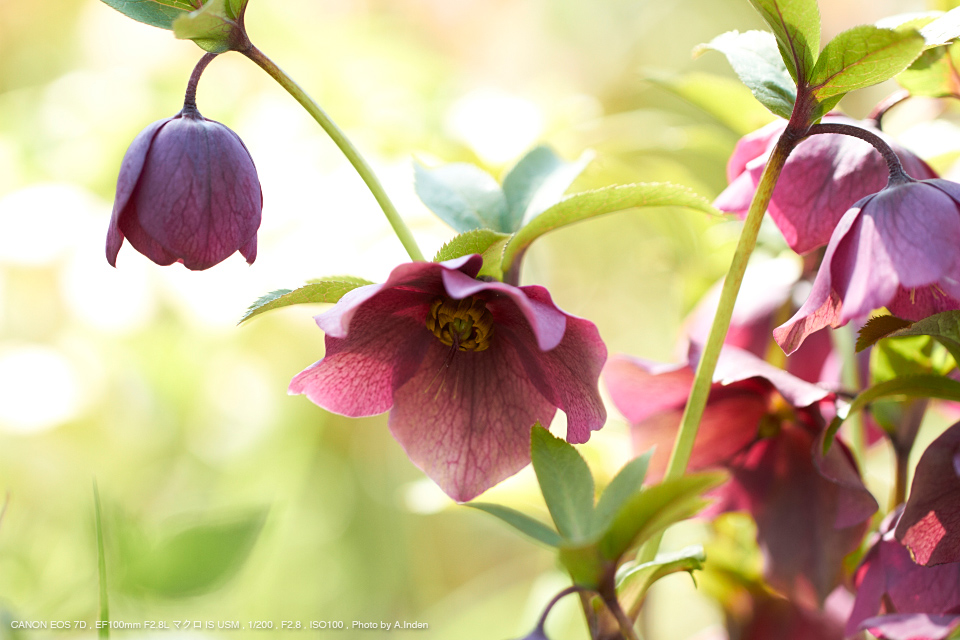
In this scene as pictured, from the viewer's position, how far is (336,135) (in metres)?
0.30

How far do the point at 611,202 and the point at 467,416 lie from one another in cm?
11

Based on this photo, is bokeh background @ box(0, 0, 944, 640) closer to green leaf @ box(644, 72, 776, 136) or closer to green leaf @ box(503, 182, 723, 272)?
green leaf @ box(644, 72, 776, 136)

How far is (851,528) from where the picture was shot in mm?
351

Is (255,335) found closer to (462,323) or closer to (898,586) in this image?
(462,323)

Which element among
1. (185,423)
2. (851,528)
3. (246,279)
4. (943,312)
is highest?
(943,312)

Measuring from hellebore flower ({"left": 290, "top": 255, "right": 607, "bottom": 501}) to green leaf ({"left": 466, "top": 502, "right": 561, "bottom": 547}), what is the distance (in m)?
0.05

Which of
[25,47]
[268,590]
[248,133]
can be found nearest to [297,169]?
[248,133]

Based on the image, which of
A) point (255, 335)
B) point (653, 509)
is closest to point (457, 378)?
point (653, 509)

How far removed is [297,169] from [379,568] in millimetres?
802

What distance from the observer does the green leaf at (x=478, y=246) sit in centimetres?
28

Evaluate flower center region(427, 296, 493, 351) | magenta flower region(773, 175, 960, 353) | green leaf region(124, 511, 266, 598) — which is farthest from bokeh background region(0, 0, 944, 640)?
magenta flower region(773, 175, 960, 353)

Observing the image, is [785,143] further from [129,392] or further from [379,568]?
[379,568]

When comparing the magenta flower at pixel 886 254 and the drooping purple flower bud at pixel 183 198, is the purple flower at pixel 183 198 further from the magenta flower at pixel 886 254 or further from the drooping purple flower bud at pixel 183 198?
the magenta flower at pixel 886 254

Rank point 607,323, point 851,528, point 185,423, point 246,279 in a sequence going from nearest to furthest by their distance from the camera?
point 851,528, point 246,279, point 185,423, point 607,323
